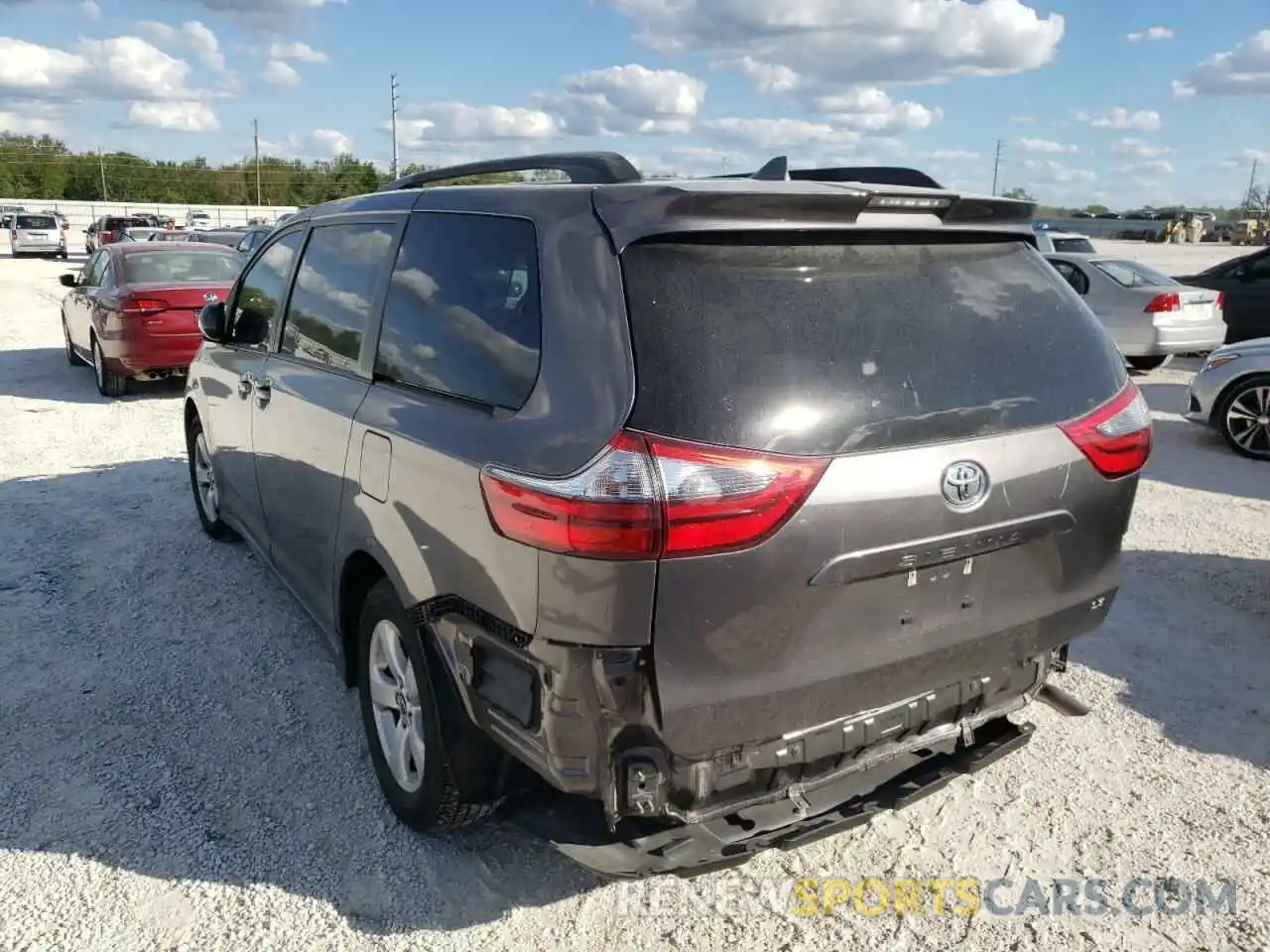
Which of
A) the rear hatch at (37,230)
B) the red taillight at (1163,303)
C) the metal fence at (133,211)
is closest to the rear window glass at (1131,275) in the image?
the red taillight at (1163,303)

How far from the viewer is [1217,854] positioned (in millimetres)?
2994

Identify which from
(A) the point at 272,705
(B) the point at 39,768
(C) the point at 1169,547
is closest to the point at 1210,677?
(C) the point at 1169,547

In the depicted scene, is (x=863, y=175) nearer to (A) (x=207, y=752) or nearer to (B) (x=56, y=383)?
(A) (x=207, y=752)

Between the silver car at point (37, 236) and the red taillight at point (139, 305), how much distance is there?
36.7 m

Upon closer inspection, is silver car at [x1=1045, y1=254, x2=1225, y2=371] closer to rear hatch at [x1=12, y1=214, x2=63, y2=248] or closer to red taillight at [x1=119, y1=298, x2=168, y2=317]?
red taillight at [x1=119, y1=298, x2=168, y2=317]

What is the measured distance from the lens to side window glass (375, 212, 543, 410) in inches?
97.7

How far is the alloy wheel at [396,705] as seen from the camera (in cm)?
296

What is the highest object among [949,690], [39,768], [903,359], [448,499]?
[903,359]

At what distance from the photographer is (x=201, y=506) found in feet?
19.5

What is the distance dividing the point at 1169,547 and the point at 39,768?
5.85m

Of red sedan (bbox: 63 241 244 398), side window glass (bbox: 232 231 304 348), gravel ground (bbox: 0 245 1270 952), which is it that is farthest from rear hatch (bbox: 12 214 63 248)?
side window glass (bbox: 232 231 304 348)

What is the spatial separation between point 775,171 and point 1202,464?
668 centimetres

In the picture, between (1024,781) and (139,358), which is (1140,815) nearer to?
(1024,781)

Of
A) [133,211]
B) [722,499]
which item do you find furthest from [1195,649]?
[133,211]
